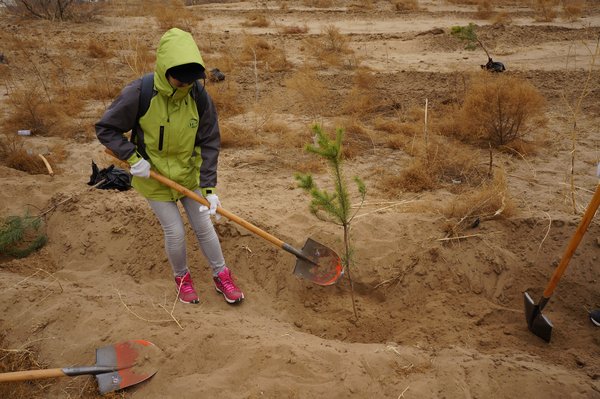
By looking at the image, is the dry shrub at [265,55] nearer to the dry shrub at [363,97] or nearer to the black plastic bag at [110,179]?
the dry shrub at [363,97]

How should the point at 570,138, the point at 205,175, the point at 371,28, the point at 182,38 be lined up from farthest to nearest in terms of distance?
the point at 371,28 → the point at 570,138 → the point at 205,175 → the point at 182,38

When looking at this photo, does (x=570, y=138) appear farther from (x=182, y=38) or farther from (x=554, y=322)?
(x=182, y=38)

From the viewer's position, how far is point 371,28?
12508mm

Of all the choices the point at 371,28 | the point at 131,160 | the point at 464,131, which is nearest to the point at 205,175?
the point at 131,160

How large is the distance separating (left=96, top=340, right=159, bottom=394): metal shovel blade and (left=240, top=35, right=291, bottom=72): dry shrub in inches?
250

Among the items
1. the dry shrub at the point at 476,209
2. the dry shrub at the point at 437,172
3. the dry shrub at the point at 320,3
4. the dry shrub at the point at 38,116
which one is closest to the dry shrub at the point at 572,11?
the dry shrub at the point at 320,3

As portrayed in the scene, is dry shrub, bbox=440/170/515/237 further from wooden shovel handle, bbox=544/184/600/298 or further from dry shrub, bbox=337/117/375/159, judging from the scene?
dry shrub, bbox=337/117/375/159

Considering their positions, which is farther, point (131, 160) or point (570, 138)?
point (570, 138)

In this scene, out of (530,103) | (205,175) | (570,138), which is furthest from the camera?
(570,138)

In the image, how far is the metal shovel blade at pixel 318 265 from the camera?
3.57 m

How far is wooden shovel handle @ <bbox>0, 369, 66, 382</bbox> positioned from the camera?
2447 millimetres

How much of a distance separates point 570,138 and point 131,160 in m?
5.38

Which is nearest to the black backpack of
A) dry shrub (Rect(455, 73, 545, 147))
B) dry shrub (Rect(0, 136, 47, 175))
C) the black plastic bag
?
the black plastic bag

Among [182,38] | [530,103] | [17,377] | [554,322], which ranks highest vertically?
[182,38]
